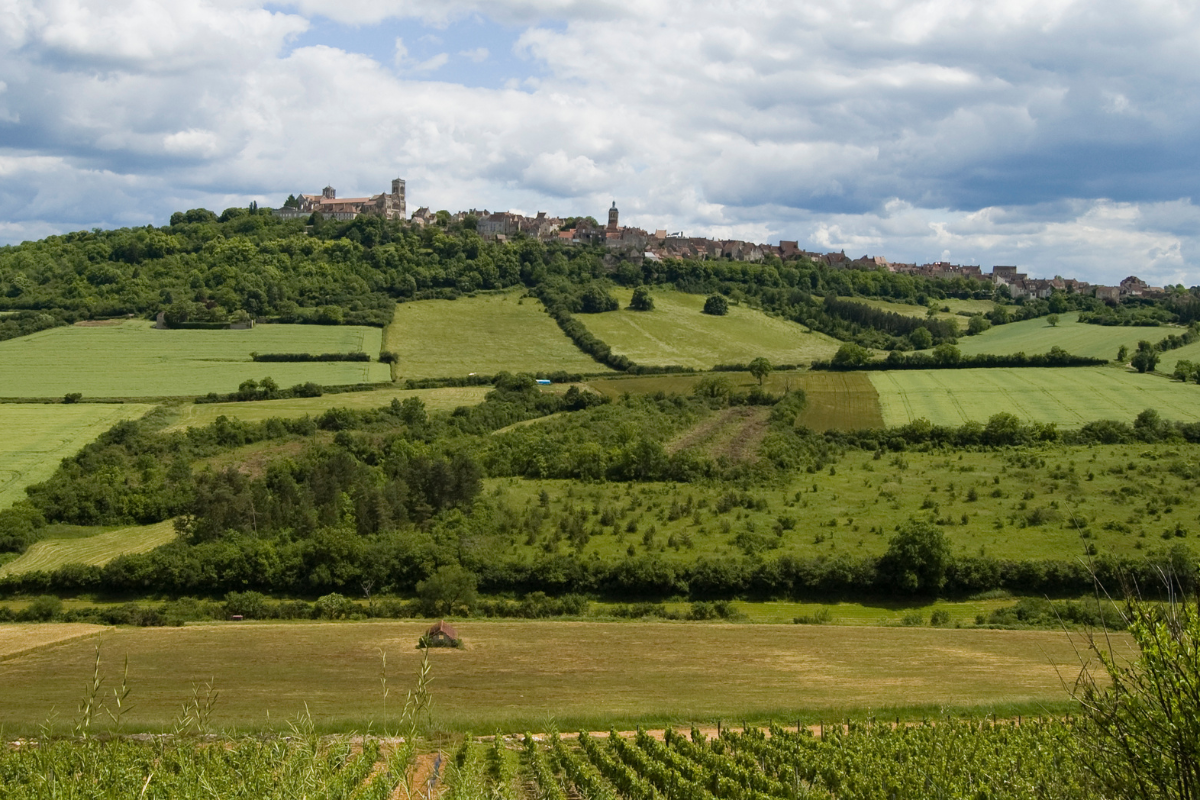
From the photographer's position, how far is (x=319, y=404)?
72.1 metres

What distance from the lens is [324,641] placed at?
3478cm

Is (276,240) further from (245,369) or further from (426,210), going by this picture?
(426,210)

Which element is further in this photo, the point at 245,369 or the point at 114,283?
the point at 114,283

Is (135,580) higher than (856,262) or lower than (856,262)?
lower

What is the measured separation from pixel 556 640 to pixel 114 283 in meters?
92.7

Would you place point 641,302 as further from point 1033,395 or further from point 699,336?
point 1033,395

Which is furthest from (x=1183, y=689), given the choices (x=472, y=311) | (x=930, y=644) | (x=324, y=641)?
(x=472, y=311)

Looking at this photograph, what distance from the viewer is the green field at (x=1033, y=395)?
69.2 meters

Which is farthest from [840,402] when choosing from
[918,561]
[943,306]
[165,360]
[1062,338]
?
[943,306]

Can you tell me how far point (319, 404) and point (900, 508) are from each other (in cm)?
4419

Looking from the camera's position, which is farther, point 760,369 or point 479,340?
point 479,340

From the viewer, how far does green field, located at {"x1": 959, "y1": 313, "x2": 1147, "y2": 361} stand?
94.6 m

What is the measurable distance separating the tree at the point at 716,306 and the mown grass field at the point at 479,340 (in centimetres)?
2106

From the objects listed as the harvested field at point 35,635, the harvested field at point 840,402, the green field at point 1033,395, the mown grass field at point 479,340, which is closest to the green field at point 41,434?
the harvested field at point 35,635
